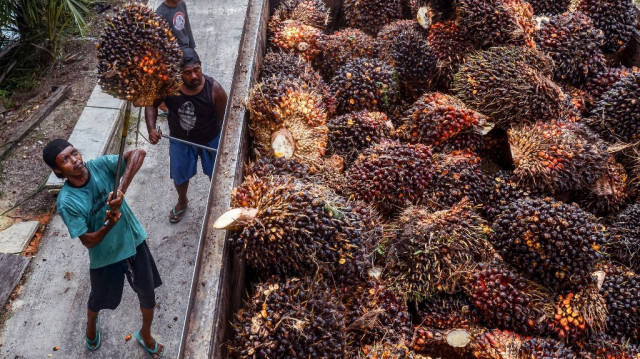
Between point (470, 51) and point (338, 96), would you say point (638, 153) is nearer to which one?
point (470, 51)

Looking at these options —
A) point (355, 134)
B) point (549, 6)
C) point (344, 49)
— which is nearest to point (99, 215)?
point (355, 134)

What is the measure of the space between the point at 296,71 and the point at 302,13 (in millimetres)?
876

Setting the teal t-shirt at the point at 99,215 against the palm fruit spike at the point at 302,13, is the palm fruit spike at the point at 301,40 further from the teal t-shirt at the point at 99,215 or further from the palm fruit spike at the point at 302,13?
the teal t-shirt at the point at 99,215

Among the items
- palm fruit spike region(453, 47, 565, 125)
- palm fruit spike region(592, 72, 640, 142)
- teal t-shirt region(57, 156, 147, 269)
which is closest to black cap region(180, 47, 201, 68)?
teal t-shirt region(57, 156, 147, 269)

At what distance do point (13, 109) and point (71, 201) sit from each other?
12.5ft

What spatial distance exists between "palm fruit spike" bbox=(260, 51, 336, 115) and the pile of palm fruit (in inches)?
0.8

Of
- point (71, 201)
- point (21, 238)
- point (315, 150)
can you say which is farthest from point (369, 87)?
point (21, 238)

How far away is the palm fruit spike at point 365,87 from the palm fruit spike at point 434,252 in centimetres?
100

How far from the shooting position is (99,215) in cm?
306

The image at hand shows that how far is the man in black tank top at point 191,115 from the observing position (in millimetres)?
3691

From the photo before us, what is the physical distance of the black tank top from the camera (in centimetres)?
385

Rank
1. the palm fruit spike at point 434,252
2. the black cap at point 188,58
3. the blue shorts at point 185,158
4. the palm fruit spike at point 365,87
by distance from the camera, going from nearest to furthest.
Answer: the palm fruit spike at point 434,252 < the palm fruit spike at point 365,87 < the black cap at point 188,58 < the blue shorts at point 185,158

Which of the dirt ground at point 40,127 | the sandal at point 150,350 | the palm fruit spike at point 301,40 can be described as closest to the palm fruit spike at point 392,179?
the palm fruit spike at point 301,40

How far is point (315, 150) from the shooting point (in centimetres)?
281
